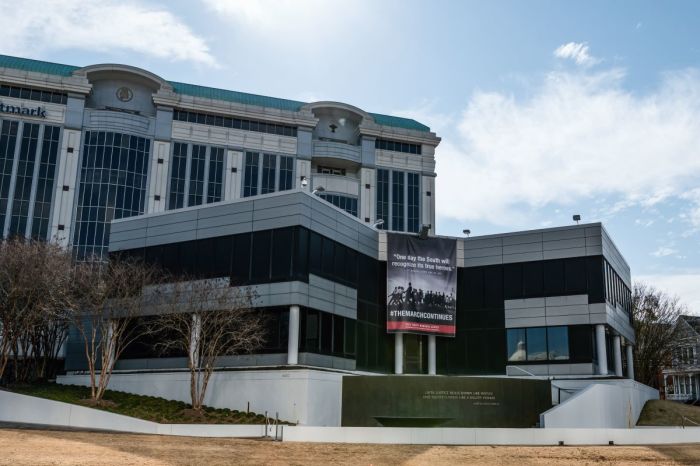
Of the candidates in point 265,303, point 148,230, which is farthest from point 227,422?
point 148,230

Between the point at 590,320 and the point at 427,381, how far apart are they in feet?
44.1

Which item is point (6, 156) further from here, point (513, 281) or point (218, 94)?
point (513, 281)

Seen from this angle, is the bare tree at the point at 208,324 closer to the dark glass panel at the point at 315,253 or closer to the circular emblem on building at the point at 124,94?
the dark glass panel at the point at 315,253

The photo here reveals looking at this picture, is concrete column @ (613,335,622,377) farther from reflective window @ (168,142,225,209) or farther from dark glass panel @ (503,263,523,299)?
reflective window @ (168,142,225,209)

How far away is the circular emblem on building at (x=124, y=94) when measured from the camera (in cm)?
8325

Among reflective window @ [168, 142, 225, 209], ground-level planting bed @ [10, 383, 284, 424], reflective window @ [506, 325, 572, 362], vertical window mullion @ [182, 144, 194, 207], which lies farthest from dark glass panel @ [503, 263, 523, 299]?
vertical window mullion @ [182, 144, 194, 207]

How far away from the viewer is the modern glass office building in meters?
42.3

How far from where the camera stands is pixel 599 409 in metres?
42.2

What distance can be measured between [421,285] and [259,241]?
12461 mm

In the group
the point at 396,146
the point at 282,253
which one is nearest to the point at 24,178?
the point at 396,146

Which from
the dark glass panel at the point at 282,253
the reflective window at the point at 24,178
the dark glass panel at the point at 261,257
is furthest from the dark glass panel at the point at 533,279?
the reflective window at the point at 24,178

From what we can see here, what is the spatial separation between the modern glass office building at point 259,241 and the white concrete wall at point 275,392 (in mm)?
346

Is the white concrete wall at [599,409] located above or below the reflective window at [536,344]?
below

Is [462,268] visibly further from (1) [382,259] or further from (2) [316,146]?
(2) [316,146]
